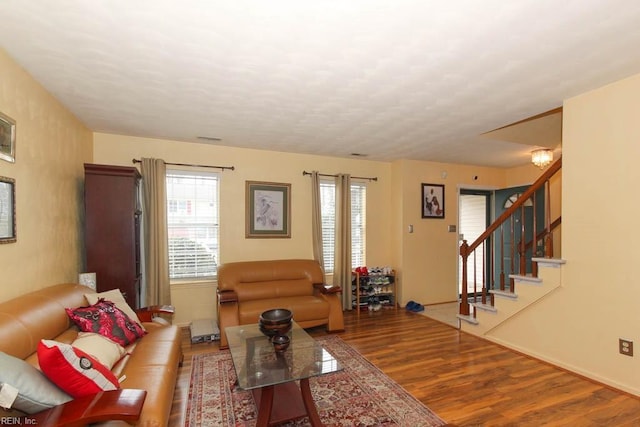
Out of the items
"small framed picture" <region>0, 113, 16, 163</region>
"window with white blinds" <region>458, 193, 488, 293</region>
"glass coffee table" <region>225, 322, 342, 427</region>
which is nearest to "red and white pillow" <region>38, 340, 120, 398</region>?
"glass coffee table" <region>225, 322, 342, 427</region>

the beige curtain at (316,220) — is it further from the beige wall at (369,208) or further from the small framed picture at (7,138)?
the small framed picture at (7,138)

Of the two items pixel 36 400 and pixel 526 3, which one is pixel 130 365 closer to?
pixel 36 400

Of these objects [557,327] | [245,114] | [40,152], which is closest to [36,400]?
[40,152]

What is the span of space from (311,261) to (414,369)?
2.09 meters

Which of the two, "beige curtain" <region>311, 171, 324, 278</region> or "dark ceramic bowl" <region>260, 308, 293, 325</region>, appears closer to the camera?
"dark ceramic bowl" <region>260, 308, 293, 325</region>

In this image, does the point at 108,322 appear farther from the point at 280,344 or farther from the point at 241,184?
the point at 241,184

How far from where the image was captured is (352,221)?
5285 mm

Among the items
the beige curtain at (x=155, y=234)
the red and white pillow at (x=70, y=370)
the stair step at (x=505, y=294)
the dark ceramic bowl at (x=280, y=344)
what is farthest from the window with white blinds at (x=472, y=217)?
the red and white pillow at (x=70, y=370)

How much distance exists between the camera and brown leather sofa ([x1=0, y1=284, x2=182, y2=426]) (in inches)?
63.8

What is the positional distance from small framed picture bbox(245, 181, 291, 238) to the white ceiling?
1.25m

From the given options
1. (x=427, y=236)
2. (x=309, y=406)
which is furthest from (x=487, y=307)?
(x=309, y=406)

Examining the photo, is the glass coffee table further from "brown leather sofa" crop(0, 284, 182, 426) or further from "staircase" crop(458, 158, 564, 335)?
"staircase" crop(458, 158, 564, 335)

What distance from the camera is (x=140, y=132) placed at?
3816mm

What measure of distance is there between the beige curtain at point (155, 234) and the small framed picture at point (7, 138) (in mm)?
1801
